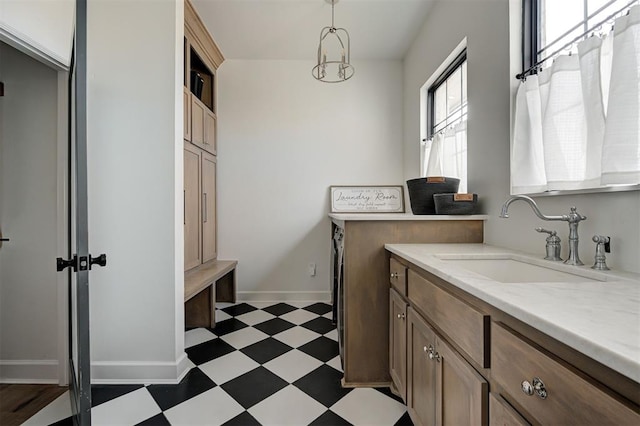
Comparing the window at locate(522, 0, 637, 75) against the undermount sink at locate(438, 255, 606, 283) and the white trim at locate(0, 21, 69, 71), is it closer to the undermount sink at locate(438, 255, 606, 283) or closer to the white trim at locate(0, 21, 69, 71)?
the undermount sink at locate(438, 255, 606, 283)

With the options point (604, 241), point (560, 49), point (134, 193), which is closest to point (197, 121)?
point (134, 193)

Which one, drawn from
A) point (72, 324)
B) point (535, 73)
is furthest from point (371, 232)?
point (72, 324)

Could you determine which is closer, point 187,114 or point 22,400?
point 22,400

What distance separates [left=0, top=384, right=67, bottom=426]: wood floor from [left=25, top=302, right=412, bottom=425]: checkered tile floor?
79 millimetres

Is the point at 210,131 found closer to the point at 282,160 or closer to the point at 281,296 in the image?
the point at 282,160

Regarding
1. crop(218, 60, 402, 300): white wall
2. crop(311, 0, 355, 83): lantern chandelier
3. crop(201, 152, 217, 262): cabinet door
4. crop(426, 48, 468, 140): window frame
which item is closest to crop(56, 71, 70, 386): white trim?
crop(201, 152, 217, 262): cabinet door

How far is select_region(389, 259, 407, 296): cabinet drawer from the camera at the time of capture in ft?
4.77

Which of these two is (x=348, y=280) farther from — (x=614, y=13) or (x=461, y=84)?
(x=461, y=84)

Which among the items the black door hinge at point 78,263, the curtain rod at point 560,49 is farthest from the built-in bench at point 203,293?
the curtain rod at point 560,49

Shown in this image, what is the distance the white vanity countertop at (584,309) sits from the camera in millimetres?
446

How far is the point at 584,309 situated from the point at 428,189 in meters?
1.41

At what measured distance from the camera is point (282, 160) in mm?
3375

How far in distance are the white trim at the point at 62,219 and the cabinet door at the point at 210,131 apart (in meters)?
1.22

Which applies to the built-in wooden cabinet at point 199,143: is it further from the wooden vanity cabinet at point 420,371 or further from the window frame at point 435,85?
the window frame at point 435,85
